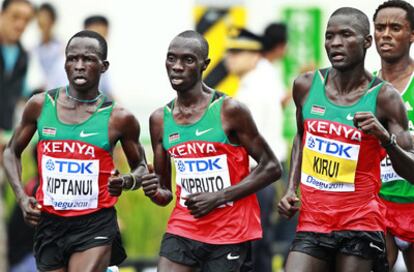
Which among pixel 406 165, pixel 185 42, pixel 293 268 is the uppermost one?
pixel 185 42

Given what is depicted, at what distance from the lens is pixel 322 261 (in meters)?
11.9

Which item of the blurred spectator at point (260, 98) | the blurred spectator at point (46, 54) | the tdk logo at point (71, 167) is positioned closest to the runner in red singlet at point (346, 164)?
Result: the tdk logo at point (71, 167)

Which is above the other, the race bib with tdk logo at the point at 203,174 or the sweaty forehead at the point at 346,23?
the sweaty forehead at the point at 346,23

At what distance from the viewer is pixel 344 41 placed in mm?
11875

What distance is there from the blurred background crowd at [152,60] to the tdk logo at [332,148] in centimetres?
390

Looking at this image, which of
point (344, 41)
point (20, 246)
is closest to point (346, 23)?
point (344, 41)

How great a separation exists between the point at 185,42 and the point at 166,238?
1.51 m

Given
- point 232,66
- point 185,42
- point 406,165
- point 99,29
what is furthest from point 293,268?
point 99,29

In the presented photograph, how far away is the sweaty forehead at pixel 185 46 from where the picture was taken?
40.7 ft

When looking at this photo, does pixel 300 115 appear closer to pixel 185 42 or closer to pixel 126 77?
pixel 185 42

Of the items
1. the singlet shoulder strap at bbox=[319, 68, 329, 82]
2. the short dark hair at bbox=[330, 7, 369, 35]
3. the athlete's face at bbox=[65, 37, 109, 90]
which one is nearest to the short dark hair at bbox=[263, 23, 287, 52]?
the athlete's face at bbox=[65, 37, 109, 90]

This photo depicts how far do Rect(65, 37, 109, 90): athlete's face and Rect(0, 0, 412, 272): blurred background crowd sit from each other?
11.4ft

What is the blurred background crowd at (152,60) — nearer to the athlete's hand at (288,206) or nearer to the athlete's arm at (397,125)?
the athlete's hand at (288,206)

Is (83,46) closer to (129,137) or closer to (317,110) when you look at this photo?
(129,137)
